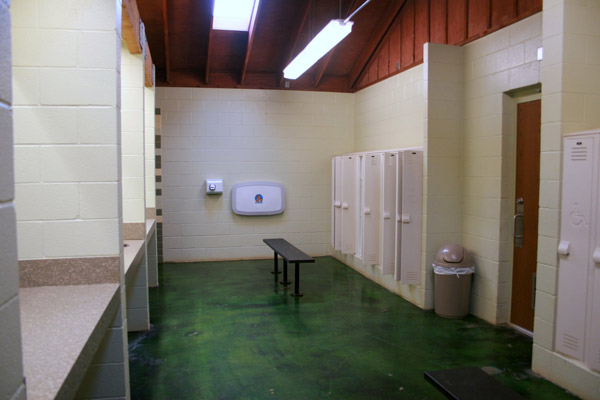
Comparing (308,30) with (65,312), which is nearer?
(65,312)

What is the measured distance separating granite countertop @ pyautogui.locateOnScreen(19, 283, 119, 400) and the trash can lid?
139 inches

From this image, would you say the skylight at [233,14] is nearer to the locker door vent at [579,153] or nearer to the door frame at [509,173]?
the door frame at [509,173]

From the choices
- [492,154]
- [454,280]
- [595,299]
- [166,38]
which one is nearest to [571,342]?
[595,299]

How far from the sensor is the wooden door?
4.30 m

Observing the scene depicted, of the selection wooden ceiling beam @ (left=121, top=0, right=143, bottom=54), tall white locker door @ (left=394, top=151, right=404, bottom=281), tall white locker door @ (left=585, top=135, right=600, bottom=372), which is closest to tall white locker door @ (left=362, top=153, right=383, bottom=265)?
tall white locker door @ (left=394, top=151, right=404, bottom=281)

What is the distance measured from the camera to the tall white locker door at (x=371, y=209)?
611 centimetres

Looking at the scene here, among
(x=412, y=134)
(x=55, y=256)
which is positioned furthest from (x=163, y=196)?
(x=55, y=256)

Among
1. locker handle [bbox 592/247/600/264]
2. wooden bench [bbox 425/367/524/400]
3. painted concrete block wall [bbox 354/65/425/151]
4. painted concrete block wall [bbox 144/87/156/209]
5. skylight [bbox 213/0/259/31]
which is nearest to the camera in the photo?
wooden bench [bbox 425/367/524/400]

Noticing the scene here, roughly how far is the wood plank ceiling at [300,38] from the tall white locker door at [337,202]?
1434 millimetres

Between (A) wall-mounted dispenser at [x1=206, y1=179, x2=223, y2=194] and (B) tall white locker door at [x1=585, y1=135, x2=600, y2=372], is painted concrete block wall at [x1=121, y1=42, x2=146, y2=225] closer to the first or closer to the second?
(A) wall-mounted dispenser at [x1=206, y1=179, x2=223, y2=194]

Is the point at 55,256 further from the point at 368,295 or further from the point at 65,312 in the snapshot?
the point at 368,295

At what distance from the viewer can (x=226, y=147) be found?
306 inches

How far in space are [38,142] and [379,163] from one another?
445 cm

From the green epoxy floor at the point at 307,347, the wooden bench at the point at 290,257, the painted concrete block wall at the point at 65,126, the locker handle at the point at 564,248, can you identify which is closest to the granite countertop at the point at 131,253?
the painted concrete block wall at the point at 65,126
